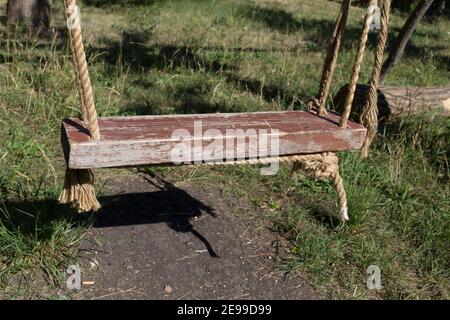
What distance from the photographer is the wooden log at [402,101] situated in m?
4.91

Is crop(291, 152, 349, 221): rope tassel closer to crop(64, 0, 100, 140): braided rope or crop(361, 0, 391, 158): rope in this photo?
crop(361, 0, 391, 158): rope

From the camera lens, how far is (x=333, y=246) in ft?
11.0

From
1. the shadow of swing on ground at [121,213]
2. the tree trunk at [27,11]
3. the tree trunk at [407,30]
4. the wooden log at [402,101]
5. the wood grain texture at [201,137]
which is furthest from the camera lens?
the tree trunk at [27,11]

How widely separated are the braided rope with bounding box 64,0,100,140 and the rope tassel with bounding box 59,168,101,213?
0.23 meters

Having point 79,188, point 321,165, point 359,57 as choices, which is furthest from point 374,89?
point 79,188

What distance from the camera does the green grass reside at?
3119 mm

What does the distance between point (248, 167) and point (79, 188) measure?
6.08ft

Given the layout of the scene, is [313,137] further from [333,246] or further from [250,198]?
[250,198]

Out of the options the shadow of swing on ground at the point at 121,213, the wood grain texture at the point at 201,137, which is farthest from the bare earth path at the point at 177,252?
the wood grain texture at the point at 201,137

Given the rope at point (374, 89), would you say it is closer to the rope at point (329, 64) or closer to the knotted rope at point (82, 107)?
the rope at point (329, 64)

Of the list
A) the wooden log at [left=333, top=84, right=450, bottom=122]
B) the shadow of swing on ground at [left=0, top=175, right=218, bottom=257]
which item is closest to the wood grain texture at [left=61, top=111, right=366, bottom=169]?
the shadow of swing on ground at [left=0, top=175, right=218, bottom=257]

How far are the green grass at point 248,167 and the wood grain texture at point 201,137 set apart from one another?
738 mm

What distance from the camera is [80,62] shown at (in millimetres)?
2213

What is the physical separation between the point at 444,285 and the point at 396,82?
3529 mm
